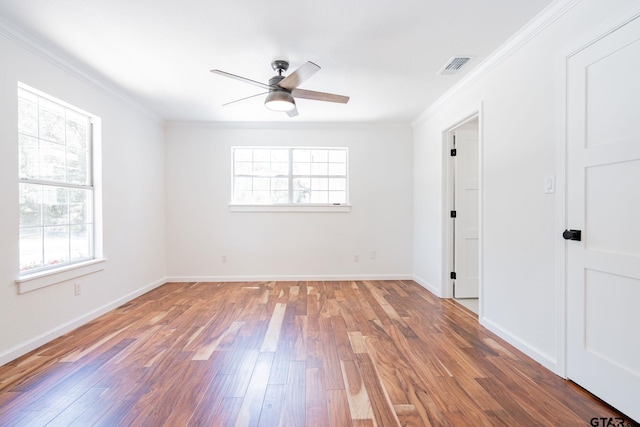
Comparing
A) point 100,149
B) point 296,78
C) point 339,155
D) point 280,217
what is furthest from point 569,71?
point 100,149

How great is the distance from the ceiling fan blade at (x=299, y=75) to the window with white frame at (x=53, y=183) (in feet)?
6.80

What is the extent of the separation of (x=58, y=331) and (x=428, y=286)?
4.06 metres

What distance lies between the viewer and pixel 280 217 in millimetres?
4414

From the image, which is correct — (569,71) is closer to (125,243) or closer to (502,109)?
(502,109)

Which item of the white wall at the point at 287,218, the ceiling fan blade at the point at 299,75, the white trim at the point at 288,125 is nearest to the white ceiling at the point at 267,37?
the ceiling fan blade at the point at 299,75

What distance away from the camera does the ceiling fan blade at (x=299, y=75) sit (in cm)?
210

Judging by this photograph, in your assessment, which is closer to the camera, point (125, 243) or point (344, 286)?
point (125, 243)

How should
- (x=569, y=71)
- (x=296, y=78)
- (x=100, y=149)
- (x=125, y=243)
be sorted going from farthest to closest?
(x=125, y=243) → (x=100, y=149) → (x=296, y=78) → (x=569, y=71)

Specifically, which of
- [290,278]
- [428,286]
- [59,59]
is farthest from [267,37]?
[428,286]

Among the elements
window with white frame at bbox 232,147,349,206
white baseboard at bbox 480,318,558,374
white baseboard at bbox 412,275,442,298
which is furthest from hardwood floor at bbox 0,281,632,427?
window with white frame at bbox 232,147,349,206

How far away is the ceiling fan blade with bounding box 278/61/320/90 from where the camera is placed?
2096 mm

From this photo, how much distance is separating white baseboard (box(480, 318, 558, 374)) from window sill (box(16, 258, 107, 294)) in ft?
12.6

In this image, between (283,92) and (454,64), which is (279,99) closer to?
(283,92)

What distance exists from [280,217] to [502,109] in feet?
10.3
